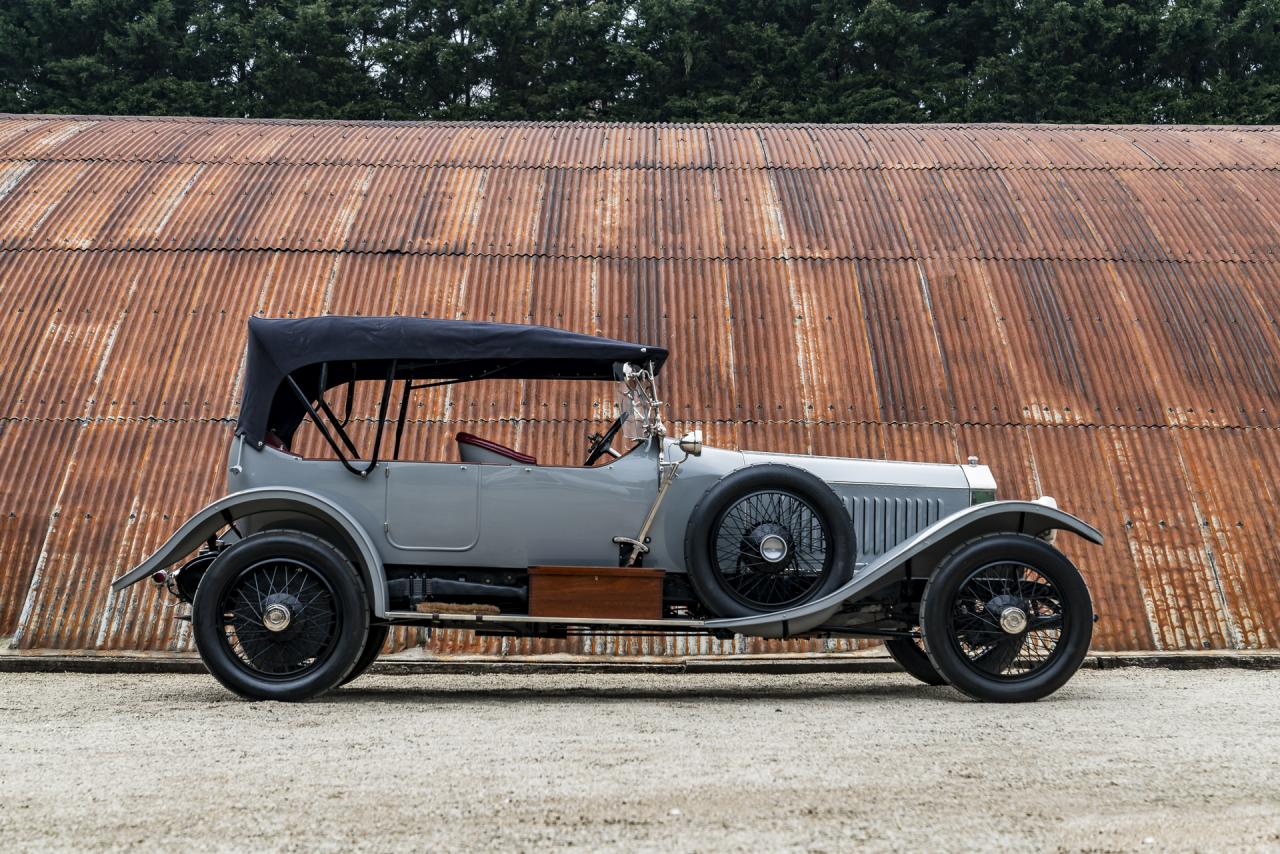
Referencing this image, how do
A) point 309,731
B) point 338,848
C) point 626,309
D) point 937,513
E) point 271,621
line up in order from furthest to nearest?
Answer: point 626,309
point 937,513
point 271,621
point 309,731
point 338,848

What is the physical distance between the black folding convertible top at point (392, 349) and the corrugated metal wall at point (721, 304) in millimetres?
Result: 2977

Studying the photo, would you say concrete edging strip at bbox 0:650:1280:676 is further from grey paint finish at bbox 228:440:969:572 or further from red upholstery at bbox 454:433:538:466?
red upholstery at bbox 454:433:538:466

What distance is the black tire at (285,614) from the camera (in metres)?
7.41

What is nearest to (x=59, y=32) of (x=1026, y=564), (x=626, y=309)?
(x=626, y=309)

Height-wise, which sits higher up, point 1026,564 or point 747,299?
point 747,299

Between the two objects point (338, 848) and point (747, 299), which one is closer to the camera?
point (338, 848)

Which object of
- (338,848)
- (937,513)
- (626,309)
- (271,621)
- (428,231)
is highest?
(428,231)

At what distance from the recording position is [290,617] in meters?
7.41

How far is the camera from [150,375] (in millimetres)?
11867

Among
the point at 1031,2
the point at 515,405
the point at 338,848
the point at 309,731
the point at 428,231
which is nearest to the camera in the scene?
the point at 338,848

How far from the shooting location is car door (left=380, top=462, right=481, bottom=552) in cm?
768

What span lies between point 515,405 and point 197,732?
5.79 m

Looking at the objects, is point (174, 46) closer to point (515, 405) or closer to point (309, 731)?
point (515, 405)

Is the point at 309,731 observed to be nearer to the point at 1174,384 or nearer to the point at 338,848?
the point at 338,848
